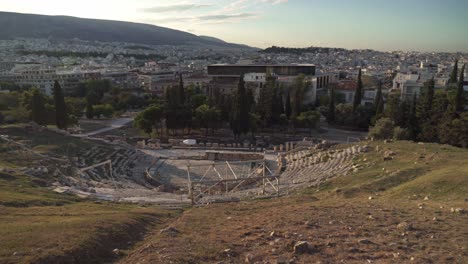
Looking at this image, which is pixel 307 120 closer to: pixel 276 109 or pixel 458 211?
pixel 276 109

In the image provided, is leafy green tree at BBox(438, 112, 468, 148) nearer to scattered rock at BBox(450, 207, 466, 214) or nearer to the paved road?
scattered rock at BBox(450, 207, 466, 214)

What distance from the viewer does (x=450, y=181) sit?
15.6 m

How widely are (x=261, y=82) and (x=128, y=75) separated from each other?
51.0m

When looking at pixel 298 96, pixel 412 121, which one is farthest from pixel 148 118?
pixel 412 121

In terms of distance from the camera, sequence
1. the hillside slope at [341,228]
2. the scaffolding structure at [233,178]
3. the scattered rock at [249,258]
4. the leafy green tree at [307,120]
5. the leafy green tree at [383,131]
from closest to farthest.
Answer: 1. the scattered rock at [249,258]
2. the hillside slope at [341,228]
3. the scaffolding structure at [233,178]
4. the leafy green tree at [383,131]
5. the leafy green tree at [307,120]

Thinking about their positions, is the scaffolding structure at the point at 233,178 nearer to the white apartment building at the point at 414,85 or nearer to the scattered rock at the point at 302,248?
the scattered rock at the point at 302,248

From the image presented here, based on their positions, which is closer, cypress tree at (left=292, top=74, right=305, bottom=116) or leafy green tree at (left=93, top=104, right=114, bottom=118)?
cypress tree at (left=292, top=74, right=305, bottom=116)

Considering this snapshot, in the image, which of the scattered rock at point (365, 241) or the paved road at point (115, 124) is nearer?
the scattered rock at point (365, 241)

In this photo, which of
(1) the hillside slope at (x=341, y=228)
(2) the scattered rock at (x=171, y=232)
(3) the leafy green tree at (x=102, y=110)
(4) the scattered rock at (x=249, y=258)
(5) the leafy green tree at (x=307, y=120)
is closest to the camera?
(4) the scattered rock at (x=249, y=258)

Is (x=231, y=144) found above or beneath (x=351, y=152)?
beneath

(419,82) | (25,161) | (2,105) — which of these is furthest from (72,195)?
(419,82)

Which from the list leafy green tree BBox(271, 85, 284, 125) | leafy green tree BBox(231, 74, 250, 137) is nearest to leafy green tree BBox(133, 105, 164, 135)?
leafy green tree BBox(231, 74, 250, 137)

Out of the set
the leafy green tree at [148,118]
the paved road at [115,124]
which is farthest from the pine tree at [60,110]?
the paved road at [115,124]

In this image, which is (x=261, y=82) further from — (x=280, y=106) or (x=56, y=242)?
(x=56, y=242)
